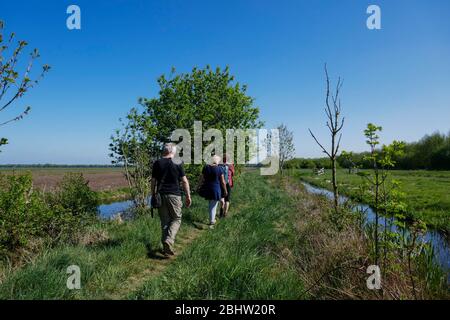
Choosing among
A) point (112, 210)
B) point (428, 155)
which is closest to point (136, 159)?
point (112, 210)

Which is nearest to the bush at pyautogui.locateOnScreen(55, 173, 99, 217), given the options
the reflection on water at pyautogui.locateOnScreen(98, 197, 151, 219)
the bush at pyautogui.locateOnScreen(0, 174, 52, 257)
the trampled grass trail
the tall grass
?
the reflection on water at pyautogui.locateOnScreen(98, 197, 151, 219)

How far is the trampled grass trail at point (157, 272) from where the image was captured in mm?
3924

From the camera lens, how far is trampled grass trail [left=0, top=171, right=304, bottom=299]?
392 centimetres

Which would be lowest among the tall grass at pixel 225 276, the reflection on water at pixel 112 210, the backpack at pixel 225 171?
the reflection on water at pixel 112 210

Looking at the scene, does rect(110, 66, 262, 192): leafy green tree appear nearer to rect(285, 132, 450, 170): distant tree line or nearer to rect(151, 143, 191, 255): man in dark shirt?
rect(151, 143, 191, 255): man in dark shirt

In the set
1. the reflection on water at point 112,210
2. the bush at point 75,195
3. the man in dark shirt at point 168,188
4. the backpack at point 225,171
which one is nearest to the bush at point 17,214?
the man in dark shirt at point 168,188

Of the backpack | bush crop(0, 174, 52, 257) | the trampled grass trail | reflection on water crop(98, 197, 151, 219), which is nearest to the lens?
the trampled grass trail

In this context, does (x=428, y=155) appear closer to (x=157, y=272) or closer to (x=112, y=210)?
(x=112, y=210)

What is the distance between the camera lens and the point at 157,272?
5.08m

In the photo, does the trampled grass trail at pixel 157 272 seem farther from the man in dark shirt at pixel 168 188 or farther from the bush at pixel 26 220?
the bush at pixel 26 220

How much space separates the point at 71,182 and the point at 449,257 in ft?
41.4

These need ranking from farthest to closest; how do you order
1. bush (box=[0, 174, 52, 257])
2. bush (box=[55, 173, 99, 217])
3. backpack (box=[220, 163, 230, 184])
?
bush (box=[55, 173, 99, 217]) < backpack (box=[220, 163, 230, 184]) < bush (box=[0, 174, 52, 257])

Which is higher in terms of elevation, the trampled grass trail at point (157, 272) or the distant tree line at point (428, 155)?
the distant tree line at point (428, 155)

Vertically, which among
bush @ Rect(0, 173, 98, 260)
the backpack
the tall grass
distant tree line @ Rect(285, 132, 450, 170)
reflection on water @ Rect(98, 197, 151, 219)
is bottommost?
reflection on water @ Rect(98, 197, 151, 219)
